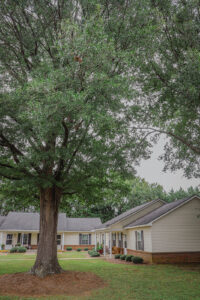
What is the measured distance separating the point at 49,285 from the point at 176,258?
38.0 ft

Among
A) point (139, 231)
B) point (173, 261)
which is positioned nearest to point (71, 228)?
point (139, 231)

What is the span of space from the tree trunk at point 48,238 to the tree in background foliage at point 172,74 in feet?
22.1

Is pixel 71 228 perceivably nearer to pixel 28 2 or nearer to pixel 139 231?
pixel 139 231

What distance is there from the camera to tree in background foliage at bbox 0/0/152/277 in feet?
28.1

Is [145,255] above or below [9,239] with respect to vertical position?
below

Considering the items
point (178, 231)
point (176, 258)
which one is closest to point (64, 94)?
point (178, 231)

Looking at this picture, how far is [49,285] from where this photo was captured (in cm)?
1027

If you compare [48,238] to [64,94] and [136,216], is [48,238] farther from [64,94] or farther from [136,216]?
[136,216]

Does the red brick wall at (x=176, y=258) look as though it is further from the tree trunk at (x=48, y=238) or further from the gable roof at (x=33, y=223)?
the gable roof at (x=33, y=223)

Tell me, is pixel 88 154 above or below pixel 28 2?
below

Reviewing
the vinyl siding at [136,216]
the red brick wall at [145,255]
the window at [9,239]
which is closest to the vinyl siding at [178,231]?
the red brick wall at [145,255]

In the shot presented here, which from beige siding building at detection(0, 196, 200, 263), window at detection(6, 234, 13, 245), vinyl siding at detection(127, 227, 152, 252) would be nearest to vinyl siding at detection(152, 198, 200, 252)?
beige siding building at detection(0, 196, 200, 263)

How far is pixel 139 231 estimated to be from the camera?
21.3 metres

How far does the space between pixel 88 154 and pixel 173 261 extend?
12062 mm
